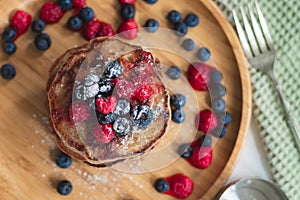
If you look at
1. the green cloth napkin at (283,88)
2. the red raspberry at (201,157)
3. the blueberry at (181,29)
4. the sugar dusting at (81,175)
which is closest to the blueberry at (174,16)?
the blueberry at (181,29)

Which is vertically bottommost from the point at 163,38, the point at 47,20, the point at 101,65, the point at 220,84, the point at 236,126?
the point at 236,126

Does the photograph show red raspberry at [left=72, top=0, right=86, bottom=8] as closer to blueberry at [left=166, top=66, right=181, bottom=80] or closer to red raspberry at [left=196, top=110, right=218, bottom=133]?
blueberry at [left=166, top=66, right=181, bottom=80]

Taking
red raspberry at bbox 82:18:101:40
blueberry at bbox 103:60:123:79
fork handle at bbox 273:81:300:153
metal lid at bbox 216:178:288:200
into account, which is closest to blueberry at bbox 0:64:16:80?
red raspberry at bbox 82:18:101:40

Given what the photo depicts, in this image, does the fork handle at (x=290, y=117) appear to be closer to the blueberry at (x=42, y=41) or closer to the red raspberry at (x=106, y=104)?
the red raspberry at (x=106, y=104)

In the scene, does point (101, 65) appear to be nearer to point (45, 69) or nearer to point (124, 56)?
point (124, 56)

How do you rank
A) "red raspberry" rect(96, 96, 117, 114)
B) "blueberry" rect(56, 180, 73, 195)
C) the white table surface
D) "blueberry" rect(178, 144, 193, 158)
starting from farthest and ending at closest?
1. the white table surface
2. "blueberry" rect(178, 144, 193, 158)
3. "blueberry" rect(56, 180, 73, 195)
4. "red raspberry" rect(96, 96, 117, 114)

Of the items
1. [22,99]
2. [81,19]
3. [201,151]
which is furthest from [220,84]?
[22,99]
